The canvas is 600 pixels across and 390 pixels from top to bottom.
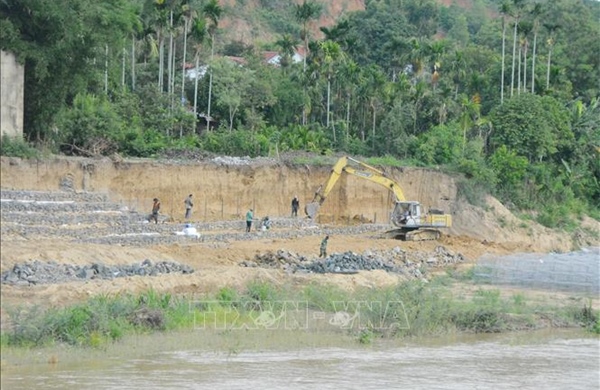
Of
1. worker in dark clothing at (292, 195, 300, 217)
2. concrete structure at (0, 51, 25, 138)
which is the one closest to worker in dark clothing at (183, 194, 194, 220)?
worker in dark clothing at (292, 195, 300, 217)

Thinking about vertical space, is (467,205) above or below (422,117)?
below

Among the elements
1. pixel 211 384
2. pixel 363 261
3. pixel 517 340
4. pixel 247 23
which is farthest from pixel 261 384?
pixel 247 23

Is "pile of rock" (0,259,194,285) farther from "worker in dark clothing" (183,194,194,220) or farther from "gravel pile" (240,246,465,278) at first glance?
"worker in dark clothing" (183,194,194,220)

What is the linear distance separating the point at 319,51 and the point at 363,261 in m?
25.1

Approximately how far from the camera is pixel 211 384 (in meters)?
18.5

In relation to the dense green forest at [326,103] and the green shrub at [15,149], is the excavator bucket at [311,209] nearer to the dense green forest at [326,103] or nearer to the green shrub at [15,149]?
the dense green forest at [326,103]

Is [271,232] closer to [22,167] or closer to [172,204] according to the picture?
[172,204]

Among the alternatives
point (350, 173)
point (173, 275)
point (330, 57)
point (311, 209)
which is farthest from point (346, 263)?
point (330, 57)

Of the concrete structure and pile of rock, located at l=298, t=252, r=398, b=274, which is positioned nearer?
pile of rock, located at l=298, t=252, r=398, b=274

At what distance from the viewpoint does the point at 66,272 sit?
83.1 feet

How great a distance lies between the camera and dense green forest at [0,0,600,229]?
129 feet

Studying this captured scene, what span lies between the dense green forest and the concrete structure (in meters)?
0.81

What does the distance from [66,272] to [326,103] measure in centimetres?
3601

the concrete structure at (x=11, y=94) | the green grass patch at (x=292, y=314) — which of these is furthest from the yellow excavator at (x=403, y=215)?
the green grass patch at (x=292, y=314)
